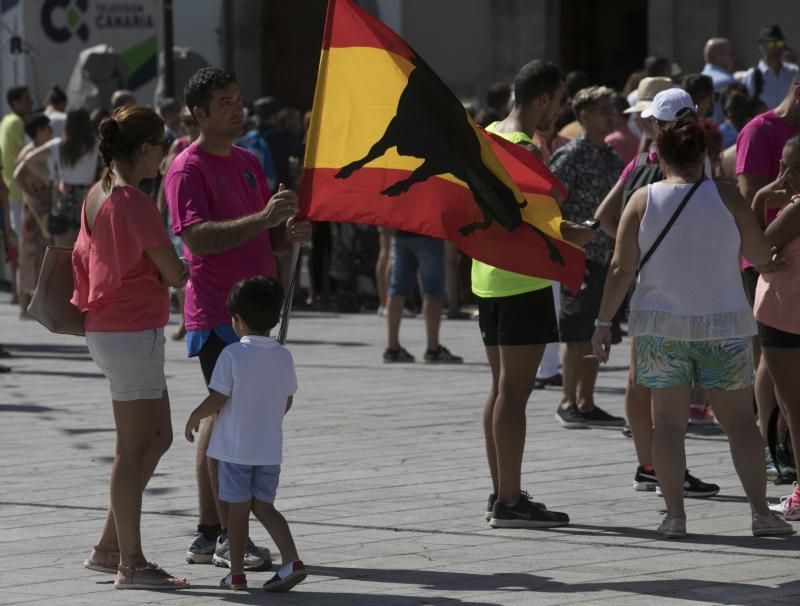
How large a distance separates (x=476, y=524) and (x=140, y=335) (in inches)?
71.4

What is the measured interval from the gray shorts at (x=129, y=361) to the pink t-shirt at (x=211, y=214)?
1.17 feet

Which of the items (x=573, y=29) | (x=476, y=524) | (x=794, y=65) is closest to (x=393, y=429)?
(x=476, y=524)

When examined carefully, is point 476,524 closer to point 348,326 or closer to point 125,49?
point 348,326

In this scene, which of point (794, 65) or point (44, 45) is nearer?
point (794, 65)

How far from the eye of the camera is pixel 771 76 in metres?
16.1

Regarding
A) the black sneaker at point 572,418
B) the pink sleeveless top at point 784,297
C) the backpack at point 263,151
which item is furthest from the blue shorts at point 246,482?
the backpack at point 263,151

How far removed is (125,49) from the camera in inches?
909

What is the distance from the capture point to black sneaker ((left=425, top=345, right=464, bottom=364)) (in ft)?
46.1

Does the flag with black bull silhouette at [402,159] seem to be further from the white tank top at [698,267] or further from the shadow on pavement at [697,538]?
the shadow on pavement at [697,538]

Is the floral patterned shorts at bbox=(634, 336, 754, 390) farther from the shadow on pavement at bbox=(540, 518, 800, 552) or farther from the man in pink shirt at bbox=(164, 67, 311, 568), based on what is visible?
the man in pink shirt at bbox=(164, 67, 311, 568)

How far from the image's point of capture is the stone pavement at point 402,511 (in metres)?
6.73

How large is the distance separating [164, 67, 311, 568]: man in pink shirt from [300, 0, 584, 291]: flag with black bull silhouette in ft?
0.87

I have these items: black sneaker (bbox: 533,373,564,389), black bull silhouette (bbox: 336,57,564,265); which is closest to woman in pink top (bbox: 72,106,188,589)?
black bull silhouette (bbox: 336,57,564,265)

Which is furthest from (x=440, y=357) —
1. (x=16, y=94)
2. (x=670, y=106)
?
(x=16, y=94)
